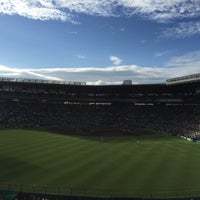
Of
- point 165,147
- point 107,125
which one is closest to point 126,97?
point 107,125

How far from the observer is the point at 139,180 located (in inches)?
1436

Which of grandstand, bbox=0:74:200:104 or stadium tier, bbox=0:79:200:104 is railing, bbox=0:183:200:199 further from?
stadium tier, bbox=0:79:200:104

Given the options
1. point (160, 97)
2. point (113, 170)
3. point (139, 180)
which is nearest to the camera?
point (139, 180)

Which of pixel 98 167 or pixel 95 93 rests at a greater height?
pixel 95 93

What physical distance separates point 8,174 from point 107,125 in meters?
60.0

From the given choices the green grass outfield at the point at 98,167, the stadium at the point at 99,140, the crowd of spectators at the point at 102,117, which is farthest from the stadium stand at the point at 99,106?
the green grass outfield at the point at 98,167

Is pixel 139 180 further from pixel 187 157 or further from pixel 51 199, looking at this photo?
pixel 187 157

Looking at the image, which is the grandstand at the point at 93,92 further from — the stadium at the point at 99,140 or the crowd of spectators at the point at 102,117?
the crowd of spectators at the point at 102,117

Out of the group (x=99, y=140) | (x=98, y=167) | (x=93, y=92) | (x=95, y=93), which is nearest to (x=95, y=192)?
(x=98, y=167)

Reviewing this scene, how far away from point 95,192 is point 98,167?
10070mm

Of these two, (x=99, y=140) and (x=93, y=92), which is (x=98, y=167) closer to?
(x=99, y=140)

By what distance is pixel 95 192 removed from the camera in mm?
31625

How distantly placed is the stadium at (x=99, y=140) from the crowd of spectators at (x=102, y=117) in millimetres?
261

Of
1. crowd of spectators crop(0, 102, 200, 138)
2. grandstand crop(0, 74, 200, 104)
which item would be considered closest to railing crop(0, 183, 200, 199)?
crowd of spectators crop(0, 102, 200, 138)
